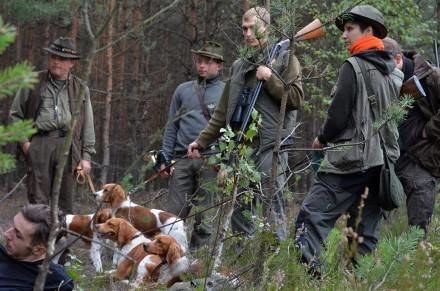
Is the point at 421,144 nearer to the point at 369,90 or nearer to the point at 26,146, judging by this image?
the point at 369,90

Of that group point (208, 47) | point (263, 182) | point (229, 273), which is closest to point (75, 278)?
point (229, 273)

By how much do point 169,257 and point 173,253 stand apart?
0.15 feet

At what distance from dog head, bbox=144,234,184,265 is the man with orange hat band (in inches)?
41.4

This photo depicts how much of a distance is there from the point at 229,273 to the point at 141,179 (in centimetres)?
142

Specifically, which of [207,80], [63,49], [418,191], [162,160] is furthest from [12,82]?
[207,80]

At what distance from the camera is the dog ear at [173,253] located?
18.7ft

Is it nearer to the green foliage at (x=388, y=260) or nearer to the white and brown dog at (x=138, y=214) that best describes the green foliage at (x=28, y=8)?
the white and brown dog at (x=138, y=214)

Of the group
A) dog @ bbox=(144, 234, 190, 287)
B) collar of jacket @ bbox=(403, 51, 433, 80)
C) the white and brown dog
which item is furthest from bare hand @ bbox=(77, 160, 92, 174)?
collar of jacket @ bbox=(403, 51, 433, 80)

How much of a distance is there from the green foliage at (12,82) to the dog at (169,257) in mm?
3580

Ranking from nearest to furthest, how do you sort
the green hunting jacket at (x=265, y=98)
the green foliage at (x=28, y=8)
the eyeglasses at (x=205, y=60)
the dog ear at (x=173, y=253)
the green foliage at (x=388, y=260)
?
the green foliage at (x=388, y=260)
the dog ear at (x=173, y=253)
the green hunting jacket at (x=265, y=98)
the eyeglasses at (x=205, y=60)
the green foliage at (x=28, y=8)

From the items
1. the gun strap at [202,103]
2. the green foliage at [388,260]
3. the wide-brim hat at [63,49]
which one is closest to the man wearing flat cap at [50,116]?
the wide-brim hat at [63,49]

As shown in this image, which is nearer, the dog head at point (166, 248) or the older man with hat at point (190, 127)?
the dog head at point (166, 248)

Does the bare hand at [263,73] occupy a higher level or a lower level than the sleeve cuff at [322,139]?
higher

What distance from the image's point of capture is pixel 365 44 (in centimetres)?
520
